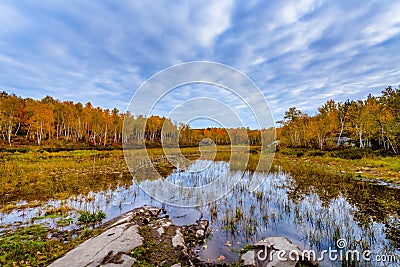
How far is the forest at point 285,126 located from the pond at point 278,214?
375 inches

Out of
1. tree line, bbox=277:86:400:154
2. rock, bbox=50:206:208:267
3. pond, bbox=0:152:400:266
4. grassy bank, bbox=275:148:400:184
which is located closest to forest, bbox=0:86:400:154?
tree line, bbox=277:86:400:154

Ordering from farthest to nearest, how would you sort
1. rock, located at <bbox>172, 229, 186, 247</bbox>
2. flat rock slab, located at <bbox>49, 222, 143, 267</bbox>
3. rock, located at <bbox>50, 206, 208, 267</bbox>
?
rock, located at <bbox>172, 229, 186, 247</bbox> < rock, located at <bbox>50, 206, 208, 267</bbox> < flat rock slab, located at <bbox>49, 222, 143, 267</bbox>

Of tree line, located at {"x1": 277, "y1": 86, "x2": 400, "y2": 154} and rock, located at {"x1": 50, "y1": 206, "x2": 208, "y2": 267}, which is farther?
tree line, located at {"x1": 277, "y1": 86, "x2": 400, "y2": 154}

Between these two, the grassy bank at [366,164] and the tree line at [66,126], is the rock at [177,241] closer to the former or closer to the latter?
the grassy bank at [366,164]

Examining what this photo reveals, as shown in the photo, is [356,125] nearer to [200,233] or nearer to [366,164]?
[366,164]

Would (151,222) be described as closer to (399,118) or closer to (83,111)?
(399,118)

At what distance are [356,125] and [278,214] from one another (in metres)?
32.5

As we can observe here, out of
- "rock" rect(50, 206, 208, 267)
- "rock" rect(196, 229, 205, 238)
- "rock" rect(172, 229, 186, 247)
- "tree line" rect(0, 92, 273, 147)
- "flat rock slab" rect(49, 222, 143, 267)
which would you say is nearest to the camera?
"flat rock slab" rect(49, 222, 143, 267)

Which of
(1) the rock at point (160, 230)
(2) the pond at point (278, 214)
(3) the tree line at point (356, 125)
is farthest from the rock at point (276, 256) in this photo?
(3) the tree line at point (356, 125)

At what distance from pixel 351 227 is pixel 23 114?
3082 inches

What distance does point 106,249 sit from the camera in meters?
4.72

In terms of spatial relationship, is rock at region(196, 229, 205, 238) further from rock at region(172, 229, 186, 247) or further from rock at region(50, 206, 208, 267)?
rock at region(172, 229, 186, 247)

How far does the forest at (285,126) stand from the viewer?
2862 centimetres

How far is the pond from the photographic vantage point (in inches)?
242
